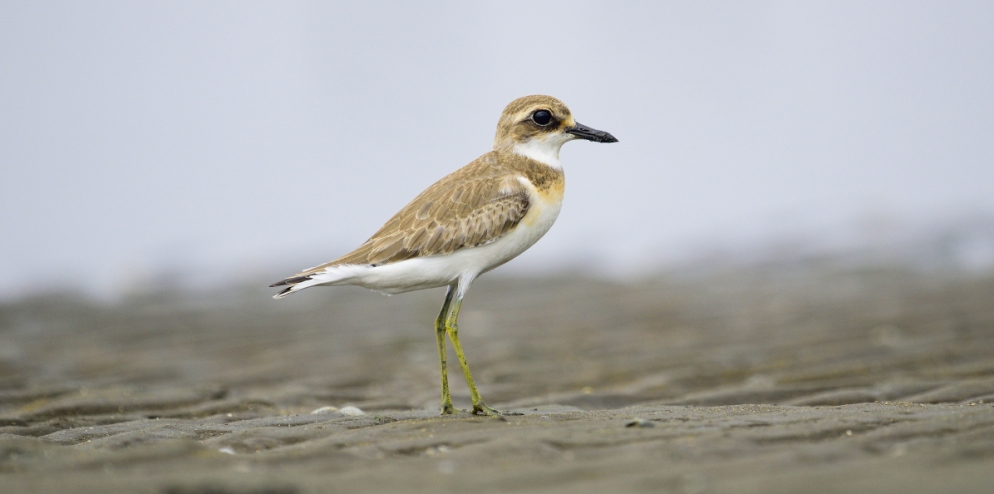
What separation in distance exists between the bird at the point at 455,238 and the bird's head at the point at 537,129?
14 cm

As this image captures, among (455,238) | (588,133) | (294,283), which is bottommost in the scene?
(294,283)

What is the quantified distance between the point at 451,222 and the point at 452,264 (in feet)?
0.85

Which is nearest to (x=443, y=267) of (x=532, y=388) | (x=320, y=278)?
(x=320, y=278)

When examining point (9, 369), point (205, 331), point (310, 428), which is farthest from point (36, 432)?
point (205, 331)

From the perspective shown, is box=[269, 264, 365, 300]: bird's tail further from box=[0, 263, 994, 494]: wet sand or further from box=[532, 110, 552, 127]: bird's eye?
box=[532, 110, 552, 127]: bird's eye

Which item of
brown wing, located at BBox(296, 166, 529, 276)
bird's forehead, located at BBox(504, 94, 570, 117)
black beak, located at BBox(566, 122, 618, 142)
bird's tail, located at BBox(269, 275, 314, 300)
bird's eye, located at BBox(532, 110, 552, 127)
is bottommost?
bird's tail, located at BBox(269, 275, 314, 300)

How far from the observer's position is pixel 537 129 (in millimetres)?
6645

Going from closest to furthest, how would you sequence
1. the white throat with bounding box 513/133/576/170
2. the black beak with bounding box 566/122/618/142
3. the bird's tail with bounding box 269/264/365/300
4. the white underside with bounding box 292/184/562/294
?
the bird's tail with bounding box 269/264/365/300 < the white underside with bounding box 292/184/562/294 < the white throat with bounding box 513/133/576/170 < the black beak with bounding box 566/122/618/142

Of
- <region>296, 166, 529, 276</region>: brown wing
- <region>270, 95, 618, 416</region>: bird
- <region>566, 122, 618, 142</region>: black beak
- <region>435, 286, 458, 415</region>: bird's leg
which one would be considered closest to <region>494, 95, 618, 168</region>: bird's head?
<region>566, 122, 618, 142</region>: black beak

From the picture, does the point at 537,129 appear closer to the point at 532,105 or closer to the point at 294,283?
the point at 532,105

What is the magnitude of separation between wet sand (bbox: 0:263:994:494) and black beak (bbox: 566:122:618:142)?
1.81 m

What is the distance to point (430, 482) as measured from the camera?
3.52 m

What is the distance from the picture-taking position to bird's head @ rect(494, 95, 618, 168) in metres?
6.64

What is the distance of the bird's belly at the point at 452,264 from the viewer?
605 centimetres
